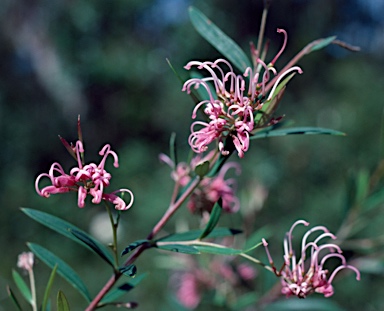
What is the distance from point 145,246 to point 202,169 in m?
0.08

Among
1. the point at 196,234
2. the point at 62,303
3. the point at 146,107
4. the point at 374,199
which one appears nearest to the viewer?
the point at 62,303

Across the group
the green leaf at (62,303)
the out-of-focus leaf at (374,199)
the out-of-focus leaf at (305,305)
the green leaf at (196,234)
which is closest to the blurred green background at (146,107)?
the out-of-focus leaf at (305,305)

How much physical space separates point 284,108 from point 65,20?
2.69 meters

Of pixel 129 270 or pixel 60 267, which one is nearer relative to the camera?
pixel 129 270

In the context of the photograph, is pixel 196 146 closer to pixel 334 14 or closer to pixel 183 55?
pixel 183 55

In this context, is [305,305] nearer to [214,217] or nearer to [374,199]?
[374,199]

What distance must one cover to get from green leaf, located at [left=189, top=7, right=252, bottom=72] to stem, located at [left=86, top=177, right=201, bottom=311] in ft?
0.41

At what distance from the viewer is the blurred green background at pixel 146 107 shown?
104 inches

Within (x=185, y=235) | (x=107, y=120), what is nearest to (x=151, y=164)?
(x=107, y=120)

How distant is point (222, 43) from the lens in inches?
19.7

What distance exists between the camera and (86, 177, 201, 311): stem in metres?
0.40

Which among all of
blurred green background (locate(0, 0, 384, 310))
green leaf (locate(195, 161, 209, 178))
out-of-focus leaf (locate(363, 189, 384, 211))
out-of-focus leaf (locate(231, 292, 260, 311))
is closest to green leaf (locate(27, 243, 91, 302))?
green leaf (locate(195, 161, 209, 178))

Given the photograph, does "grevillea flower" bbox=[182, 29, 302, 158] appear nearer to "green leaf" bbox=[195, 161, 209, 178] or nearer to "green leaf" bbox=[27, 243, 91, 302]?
"green leaf" bbox=[195, 161, 209, 178]

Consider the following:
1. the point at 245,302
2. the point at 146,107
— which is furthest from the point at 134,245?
the point at 146,107
